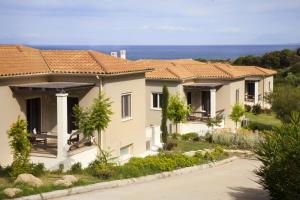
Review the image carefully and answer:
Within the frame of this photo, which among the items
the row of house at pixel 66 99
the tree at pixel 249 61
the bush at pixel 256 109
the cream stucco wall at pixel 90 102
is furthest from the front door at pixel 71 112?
the tree at pixel 249 61

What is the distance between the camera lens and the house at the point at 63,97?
1950 cm

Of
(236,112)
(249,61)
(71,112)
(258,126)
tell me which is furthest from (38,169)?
(249,61)

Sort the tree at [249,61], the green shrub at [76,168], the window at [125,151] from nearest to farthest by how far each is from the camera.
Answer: the green shrub at [76,168], the window at [125,151], the tree at [249,61]

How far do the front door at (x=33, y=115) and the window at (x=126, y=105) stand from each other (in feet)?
13.6

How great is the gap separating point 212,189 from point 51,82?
29.9ft

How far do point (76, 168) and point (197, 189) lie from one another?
517cm

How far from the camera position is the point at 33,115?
72.2ft

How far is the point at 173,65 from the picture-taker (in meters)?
35.9

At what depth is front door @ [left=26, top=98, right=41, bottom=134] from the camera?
21594 mm

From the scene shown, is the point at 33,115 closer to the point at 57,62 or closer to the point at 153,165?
the point at 57,62

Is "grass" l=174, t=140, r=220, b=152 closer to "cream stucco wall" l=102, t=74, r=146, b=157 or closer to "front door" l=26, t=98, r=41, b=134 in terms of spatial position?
"cream stucco wall" l=102, t=74, r=146, b=157

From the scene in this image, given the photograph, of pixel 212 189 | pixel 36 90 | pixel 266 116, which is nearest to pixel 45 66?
pixel 36 90

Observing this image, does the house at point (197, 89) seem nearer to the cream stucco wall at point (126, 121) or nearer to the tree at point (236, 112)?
the tree at point (236, 112)

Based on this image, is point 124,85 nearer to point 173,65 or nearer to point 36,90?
point 36,90
